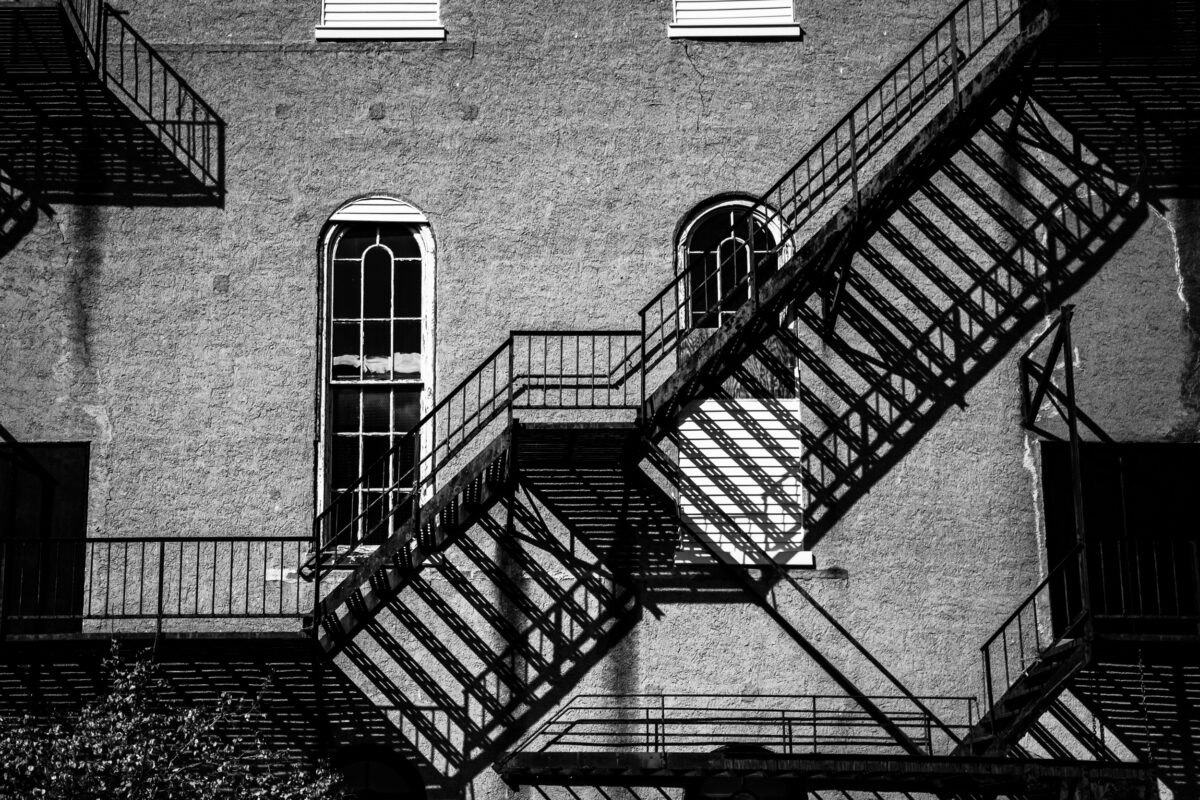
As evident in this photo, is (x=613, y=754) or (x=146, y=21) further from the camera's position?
(x=146, y=21)

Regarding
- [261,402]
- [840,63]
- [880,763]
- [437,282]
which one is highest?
[840,63]

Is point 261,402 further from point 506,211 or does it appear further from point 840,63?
point 840,63

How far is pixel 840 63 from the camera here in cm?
2003

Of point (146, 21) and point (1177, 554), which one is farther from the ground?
point (146, 21)

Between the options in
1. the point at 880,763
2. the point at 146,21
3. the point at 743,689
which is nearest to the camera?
the point at 880,763

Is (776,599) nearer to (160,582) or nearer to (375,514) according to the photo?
(375,514)

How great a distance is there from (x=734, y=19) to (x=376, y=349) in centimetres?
512

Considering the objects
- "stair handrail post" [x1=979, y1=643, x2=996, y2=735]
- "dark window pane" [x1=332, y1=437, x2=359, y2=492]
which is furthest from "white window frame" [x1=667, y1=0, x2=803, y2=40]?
"stair handrail post" [x1=979, y1=643, x2=996, y2=735]

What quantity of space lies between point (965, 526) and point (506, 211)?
5.59m

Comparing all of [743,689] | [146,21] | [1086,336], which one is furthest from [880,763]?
[146,21]

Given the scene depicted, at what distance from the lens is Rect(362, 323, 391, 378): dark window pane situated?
63.4 ft

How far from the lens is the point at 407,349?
765 inches

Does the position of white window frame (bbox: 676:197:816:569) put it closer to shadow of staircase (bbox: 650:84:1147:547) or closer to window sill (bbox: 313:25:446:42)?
shadow of staircase (bbox: 650:84:1147:547)

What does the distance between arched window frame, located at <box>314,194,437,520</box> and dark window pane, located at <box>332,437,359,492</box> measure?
0.35 feet
